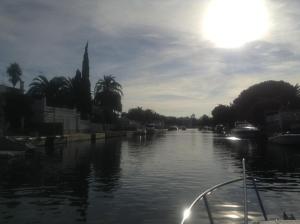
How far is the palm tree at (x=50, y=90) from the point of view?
3265 inches

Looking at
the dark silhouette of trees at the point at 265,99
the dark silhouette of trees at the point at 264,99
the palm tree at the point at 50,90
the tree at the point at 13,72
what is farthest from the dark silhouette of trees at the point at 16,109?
the dark silhouette of trees at the point at 264,99

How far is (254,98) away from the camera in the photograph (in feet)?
345

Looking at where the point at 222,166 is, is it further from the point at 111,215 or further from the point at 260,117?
the point at 260,117

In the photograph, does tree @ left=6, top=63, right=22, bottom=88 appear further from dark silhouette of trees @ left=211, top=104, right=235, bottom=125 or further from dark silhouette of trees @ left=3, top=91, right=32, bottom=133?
dark silhouette of trees @ left=211, top=104, right=235, bottom=125

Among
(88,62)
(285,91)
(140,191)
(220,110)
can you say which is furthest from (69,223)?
(220,110)

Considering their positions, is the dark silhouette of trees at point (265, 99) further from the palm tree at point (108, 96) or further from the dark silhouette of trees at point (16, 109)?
the dark silhouette of trees at point (16, 109)

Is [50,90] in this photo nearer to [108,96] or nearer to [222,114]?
[108,96]

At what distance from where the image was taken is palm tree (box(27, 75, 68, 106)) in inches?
3265

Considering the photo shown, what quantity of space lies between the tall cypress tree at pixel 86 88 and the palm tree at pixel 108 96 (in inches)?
508

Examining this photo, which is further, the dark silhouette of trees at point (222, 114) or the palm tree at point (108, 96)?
the dark silhouette of trees at point (222, 114)

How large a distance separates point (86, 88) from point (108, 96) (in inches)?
631

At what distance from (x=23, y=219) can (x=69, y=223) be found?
1.53m

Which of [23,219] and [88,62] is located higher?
[88,62]

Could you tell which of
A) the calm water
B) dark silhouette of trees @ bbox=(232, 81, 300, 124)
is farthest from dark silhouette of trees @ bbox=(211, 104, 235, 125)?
the calm water
